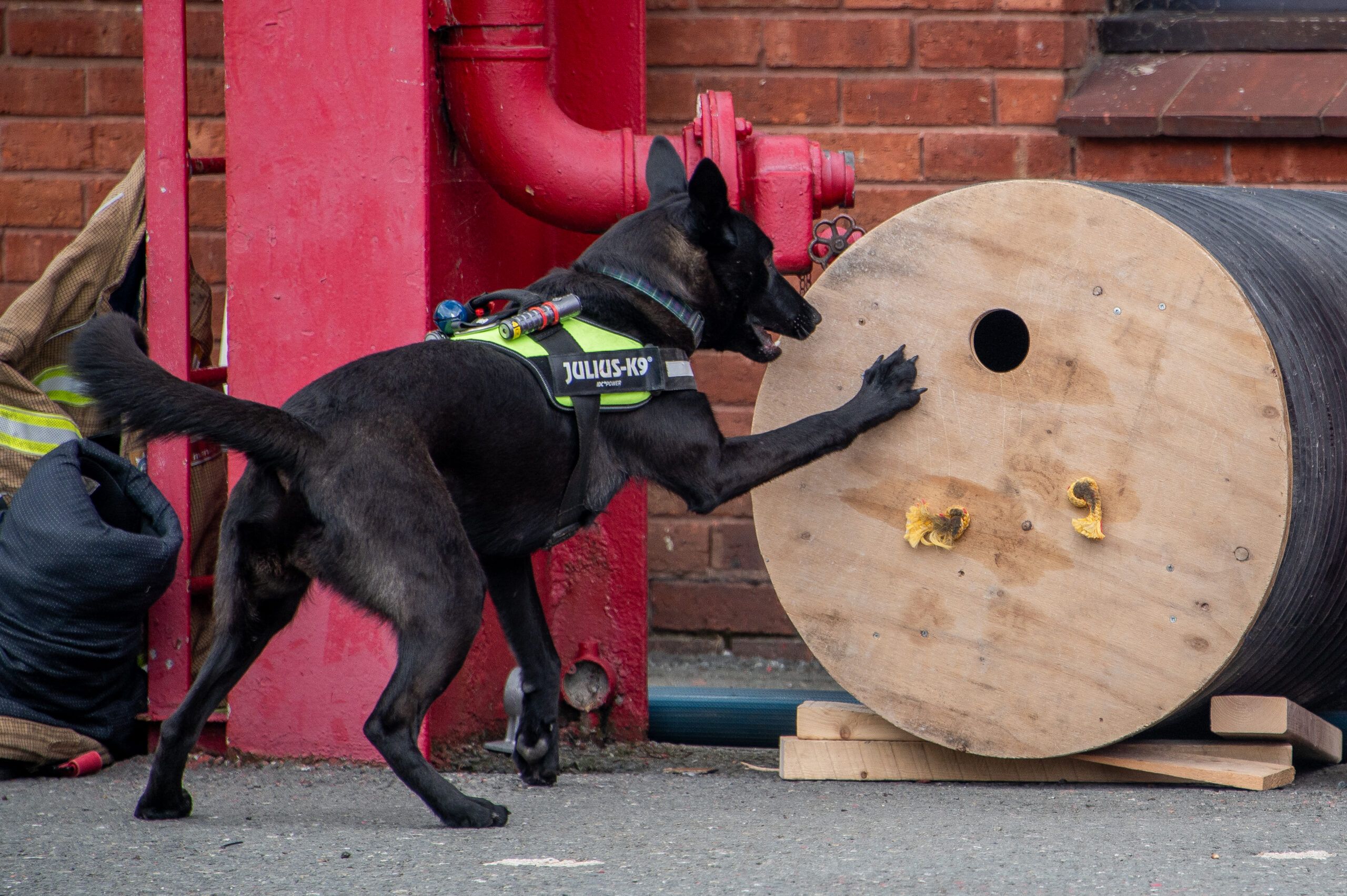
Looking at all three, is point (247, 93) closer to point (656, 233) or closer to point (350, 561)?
point (656, 233)

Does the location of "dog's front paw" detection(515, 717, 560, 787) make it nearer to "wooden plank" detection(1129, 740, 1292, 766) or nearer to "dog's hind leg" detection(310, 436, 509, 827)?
"dog's hind leg" detection(310, 436, 509, 827)

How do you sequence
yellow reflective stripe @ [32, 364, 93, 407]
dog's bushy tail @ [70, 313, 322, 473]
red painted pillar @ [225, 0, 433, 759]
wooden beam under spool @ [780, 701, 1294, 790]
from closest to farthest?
dog's bushy tail @ [70, 313, 322, 473]
wooden beam under spool @ [780, 701, 1294, 790]
red painted pillar @ [225, 0, 433, 759]
yellow reflective stripe @ [32, 364, 93, 407]

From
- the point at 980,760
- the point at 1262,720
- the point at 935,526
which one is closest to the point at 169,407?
the point at 935,526

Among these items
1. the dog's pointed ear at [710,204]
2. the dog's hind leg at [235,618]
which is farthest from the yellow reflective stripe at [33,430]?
the dog's pointed ear at [710,204]

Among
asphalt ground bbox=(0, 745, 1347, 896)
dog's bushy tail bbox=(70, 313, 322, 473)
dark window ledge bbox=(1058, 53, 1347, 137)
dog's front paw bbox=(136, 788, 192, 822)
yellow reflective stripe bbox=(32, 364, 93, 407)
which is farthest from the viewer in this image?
dark window ledge bbox=(1058, 53, 1347, 137)

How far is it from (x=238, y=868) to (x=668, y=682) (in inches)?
95.0

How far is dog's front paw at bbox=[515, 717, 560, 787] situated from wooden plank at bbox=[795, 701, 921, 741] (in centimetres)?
64

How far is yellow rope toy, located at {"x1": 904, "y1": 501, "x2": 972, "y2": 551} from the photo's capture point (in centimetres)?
358

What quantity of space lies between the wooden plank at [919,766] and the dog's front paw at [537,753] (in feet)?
1.95

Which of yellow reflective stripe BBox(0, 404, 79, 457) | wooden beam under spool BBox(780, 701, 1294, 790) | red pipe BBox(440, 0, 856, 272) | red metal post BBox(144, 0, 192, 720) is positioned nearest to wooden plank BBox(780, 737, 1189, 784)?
wooden beam under spool BBox(780, 701, 1294, 790)

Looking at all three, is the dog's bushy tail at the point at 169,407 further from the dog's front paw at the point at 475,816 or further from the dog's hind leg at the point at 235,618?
the dog's front paw at the point at 475,816

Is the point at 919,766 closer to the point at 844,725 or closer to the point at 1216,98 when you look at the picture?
the point at 844,725

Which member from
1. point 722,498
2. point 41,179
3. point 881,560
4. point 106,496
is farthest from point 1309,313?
point 41,179

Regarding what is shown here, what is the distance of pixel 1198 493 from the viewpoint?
331cm
